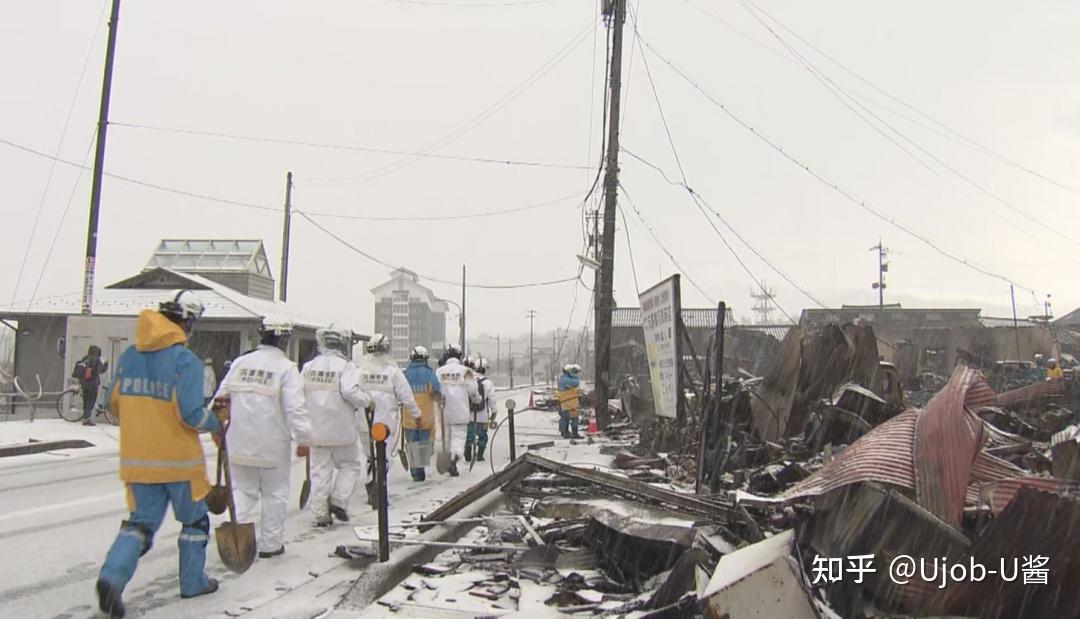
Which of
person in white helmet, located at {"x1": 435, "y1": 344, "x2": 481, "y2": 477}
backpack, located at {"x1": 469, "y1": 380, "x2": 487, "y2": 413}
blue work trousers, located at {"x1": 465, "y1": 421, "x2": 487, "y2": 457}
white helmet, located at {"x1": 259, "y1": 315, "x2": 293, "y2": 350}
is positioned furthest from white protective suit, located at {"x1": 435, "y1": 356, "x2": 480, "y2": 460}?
white helmet, located at {"x1": 259, "y1": 315, "x2": 293, "y2": 350}

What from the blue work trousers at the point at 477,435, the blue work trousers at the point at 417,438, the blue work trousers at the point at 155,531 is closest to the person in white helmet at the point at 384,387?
the blue work trousers at the point at 417,438

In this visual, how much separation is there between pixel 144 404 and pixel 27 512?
4.54 metres

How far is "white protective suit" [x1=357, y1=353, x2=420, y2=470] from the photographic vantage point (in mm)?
8734

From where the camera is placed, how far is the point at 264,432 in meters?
5.66

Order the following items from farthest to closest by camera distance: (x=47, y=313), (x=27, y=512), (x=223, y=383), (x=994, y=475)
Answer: (x=47, y=313)
(x=27, y=512)
(x=223, y=383)
(x=994, y=475)

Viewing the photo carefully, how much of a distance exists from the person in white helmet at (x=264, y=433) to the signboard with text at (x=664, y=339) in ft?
13.9

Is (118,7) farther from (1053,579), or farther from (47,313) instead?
(1053,579)

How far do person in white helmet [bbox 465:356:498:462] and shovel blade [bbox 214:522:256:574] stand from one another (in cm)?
653

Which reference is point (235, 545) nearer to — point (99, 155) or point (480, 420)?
point (480, 420)

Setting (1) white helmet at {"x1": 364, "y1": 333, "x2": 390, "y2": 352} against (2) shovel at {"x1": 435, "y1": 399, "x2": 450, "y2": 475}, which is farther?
(2) shovel at {"x1": 435, "y1": 399, "x2": 450, "y2": 475}

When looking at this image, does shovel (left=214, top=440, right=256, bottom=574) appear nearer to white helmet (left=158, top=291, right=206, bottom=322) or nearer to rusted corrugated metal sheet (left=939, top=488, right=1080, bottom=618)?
white helmet (left=158, top=291, right=206, bottom=322)

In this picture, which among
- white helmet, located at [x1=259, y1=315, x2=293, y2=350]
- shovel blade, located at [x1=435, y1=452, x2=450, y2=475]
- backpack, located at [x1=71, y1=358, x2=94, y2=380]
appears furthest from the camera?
backpack, located at [x1=71, y1=358, x2=94, y2=380]

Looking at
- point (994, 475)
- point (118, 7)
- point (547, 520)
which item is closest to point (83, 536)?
point (547, 520)

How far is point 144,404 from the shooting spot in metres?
4.50
